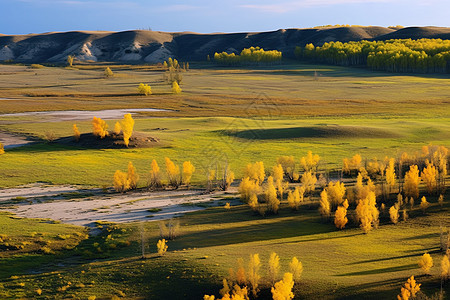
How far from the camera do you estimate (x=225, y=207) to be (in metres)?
41.7

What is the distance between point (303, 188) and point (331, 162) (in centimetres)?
1524

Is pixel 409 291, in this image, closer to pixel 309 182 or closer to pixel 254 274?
pixel 254 274

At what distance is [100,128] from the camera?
213 ft

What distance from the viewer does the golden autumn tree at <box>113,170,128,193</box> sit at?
46.3m

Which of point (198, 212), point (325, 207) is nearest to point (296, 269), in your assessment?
point (325, 207)

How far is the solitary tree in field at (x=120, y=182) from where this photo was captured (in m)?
46.3

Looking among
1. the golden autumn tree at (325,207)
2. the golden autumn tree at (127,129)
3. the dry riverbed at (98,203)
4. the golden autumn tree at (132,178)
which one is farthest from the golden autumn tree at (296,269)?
the golden autumn tree at (127,129)

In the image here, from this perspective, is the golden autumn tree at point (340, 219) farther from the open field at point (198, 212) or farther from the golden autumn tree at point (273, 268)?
the golden autumn tree at point (273, 268)

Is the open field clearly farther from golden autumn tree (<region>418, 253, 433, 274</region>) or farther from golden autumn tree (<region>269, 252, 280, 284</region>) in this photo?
golden autumn tree (<region>269, 252, 280, 284</region>)

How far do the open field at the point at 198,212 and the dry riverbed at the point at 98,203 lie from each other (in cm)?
15

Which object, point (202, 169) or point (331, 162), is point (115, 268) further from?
point (331, 162)

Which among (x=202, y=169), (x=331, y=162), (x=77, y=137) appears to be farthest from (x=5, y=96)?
(x=331, y=162)

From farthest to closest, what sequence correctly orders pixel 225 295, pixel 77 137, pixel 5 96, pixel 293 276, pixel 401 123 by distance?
pixel 5 96, pixel 401 123, pixel 77 137, pixel 293 276, pixel 225 295

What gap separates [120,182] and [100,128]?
19981 millimetres
